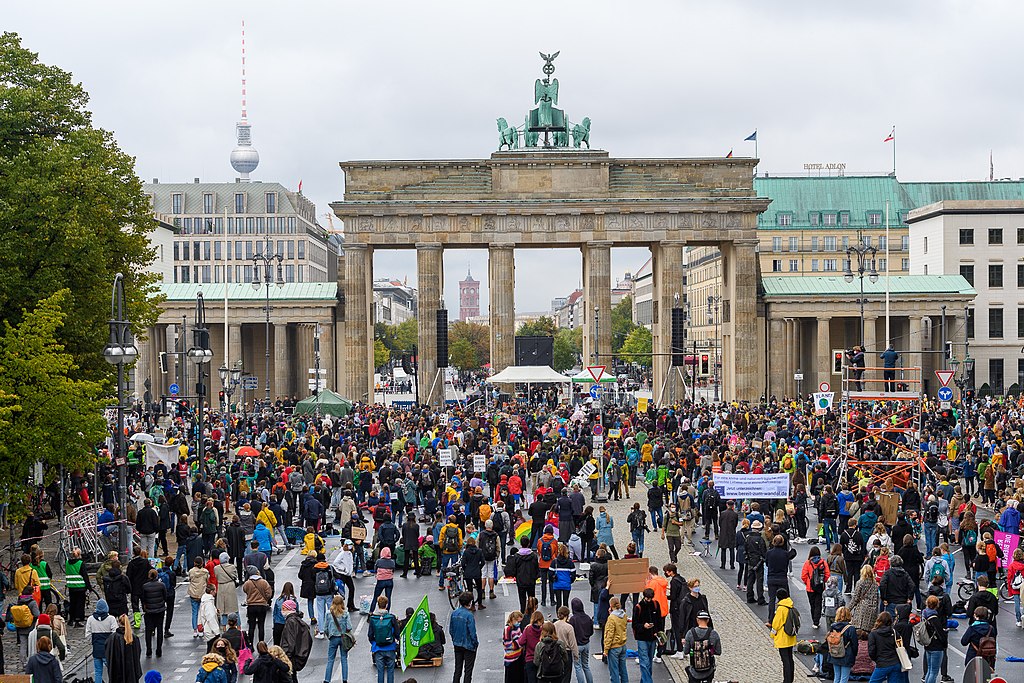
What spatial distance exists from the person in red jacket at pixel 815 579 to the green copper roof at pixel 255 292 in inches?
2532

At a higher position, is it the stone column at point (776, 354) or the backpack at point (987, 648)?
the stone column at point (776, 354)

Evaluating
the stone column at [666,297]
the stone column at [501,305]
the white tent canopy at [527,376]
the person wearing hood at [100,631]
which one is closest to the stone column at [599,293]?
the stone column at [666,297]

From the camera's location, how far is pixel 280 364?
287ft

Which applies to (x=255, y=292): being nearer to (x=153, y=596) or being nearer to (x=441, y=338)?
(x=441, y=338)

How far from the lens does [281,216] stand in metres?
139

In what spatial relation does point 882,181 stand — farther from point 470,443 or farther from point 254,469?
point 254,469

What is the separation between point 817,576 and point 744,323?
5896 centimetres

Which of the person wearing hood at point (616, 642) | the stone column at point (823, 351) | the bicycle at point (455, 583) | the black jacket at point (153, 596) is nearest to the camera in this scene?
the person wearing hood at point (616, 642)

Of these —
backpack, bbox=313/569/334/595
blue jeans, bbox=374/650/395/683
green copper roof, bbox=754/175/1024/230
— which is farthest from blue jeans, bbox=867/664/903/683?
green copper roof, bbox=754/175/1024/230

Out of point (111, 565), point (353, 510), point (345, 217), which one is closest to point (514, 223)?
point (345, 217)

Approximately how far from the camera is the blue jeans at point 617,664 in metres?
18.0

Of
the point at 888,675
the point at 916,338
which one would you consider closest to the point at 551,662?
the point at 888,675

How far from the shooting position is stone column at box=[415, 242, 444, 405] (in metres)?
78.8

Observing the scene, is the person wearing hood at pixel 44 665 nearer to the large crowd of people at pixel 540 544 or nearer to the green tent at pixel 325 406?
the large crowd of people at pixel 540 544
